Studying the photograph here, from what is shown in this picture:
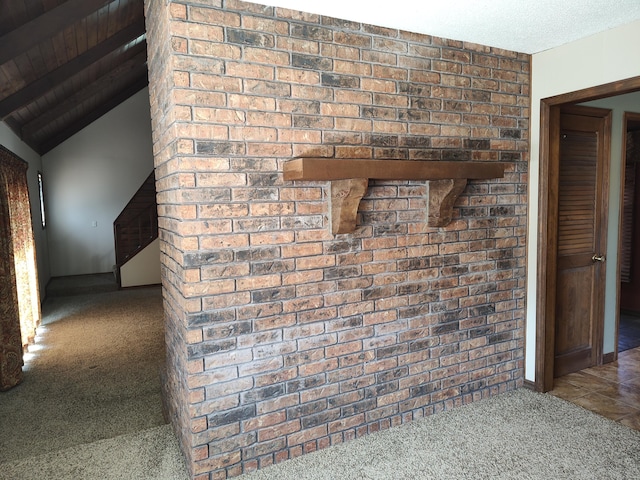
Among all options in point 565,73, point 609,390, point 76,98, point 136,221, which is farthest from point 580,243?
point 136,221

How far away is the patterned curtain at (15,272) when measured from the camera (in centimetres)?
365

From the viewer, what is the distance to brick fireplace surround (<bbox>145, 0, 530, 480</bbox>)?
6.77ft

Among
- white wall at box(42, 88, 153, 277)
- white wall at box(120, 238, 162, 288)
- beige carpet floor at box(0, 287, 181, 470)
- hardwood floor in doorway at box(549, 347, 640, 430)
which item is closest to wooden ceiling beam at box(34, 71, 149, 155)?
white wall at box(42, 88, 153, 277)

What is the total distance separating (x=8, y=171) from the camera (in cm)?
438

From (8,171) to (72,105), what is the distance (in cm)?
182

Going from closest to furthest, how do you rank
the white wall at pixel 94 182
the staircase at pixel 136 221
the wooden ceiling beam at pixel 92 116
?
the wooden ceiling beam at pixel 92 116
the staircase at pixel 136 221
the white wall at pixel 94 182

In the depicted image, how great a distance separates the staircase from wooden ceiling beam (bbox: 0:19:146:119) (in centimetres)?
383

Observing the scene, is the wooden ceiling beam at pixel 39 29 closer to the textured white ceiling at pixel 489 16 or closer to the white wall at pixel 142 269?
the textured white ceiling at pixel 489 16

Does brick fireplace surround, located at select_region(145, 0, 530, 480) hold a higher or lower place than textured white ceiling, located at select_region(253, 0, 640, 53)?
lower

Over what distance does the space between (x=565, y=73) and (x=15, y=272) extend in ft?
15.9

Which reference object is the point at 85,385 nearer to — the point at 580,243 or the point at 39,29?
the point at 39,29

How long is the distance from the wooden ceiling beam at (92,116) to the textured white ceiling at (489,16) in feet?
20.2

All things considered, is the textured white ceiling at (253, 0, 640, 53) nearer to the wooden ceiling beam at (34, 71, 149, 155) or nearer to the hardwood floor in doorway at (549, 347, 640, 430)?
the hardwood floor in doorway at (549, 347, 640, 430)

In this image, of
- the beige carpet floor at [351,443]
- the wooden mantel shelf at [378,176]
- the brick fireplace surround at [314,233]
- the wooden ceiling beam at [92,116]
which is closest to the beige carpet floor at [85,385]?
the beige carpet floor at [351,443]
